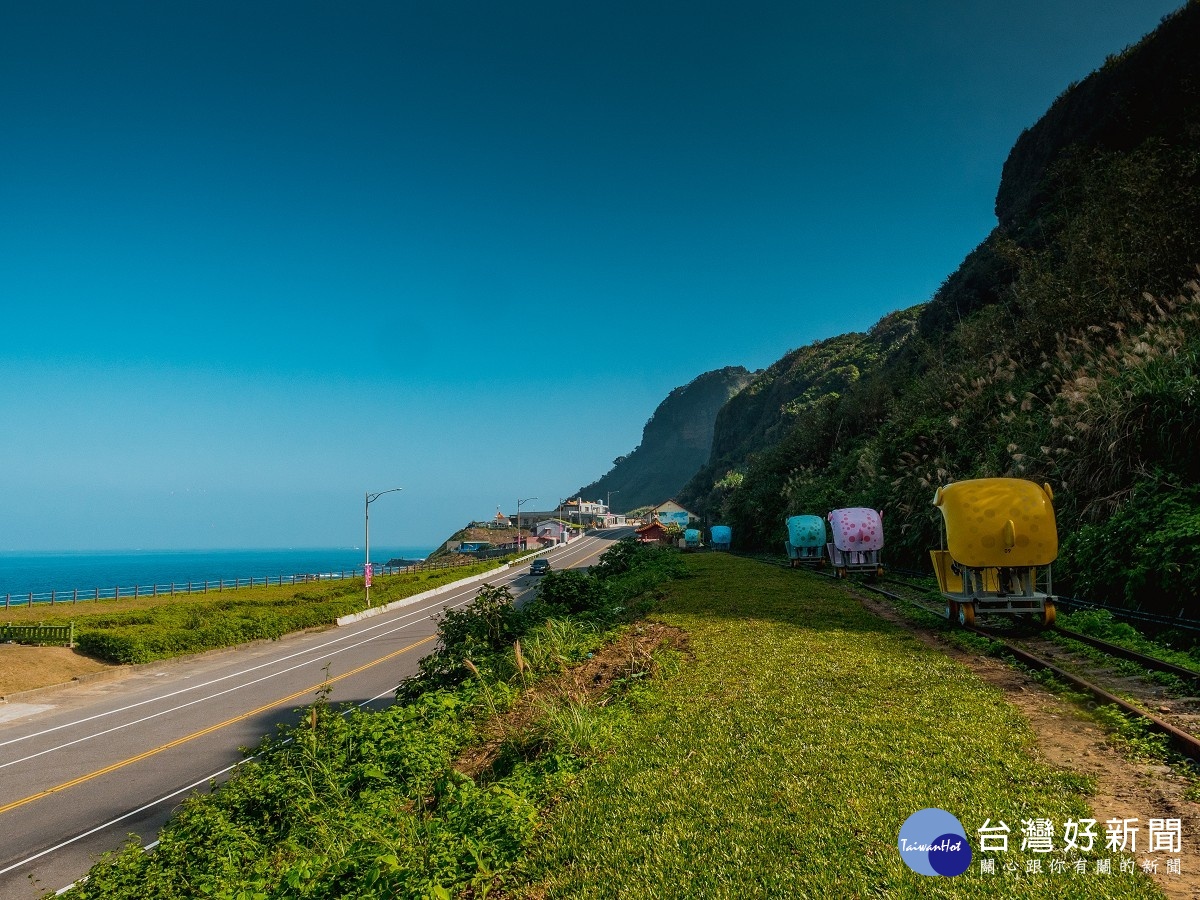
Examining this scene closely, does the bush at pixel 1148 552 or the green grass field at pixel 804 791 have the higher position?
the bush at pixel 1148 552

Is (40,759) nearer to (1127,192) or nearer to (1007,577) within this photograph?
(1007,577)

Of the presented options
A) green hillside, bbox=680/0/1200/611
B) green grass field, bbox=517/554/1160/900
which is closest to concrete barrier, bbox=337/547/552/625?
green hillside, bbox=680/0/1200/611

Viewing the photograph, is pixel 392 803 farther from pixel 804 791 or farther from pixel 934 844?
pixel 934 844

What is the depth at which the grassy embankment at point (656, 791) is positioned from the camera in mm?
5262

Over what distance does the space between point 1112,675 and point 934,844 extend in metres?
7.42

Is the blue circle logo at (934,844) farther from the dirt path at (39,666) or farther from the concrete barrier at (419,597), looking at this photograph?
the concrete barrier at (419,597)

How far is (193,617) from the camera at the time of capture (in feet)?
134

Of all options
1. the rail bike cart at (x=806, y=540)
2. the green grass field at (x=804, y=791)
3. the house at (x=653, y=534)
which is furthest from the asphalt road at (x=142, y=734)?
the house at (x=653, y=534)

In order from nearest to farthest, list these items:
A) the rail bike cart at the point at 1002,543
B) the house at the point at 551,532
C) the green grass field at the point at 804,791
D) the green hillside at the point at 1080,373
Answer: the green grass field at the point at 804,791
the rail bike cart at the point at 1002,543
the green hillside at the point at 1080,373
the house at the point at 551,532

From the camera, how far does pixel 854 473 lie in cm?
4088

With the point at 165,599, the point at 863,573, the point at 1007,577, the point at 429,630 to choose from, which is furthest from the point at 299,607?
the point at 1007,577

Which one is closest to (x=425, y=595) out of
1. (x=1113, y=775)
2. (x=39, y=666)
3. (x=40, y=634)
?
(x=40, y=634)

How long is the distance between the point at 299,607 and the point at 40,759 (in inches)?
1104

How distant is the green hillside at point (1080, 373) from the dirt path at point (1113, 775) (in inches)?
266
